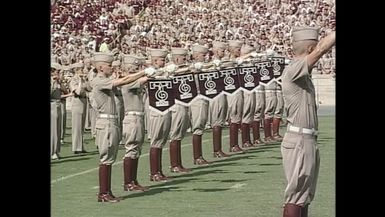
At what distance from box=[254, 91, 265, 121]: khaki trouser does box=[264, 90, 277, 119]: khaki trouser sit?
3cm

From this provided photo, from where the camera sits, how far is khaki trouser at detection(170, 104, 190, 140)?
8.32 meters

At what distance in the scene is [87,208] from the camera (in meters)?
7.22

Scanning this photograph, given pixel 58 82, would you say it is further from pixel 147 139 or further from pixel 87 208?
pixel 87 208

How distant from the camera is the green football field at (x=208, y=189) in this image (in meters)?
7.02

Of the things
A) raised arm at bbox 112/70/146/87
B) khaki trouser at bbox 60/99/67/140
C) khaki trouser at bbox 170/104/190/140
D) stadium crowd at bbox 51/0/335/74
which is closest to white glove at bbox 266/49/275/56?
stadium crowd at bbox 51/0/335/74

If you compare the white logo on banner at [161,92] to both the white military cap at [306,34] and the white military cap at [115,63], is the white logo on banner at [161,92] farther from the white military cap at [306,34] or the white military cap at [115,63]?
the white military cap at [306,34]

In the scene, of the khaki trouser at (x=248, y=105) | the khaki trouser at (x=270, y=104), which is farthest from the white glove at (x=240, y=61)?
the khaki trouser at (x=248, y=105)

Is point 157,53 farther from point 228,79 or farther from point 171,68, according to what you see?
point 228,79

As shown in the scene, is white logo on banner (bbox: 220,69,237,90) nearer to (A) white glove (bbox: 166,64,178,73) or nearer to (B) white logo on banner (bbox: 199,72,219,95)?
(B) white logo on banner (bbox: 199,72,219,95)

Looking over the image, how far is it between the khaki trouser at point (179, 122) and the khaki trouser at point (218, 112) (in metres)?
0.42

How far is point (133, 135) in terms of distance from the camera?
7777 mm

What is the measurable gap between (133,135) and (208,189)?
2.39ft
